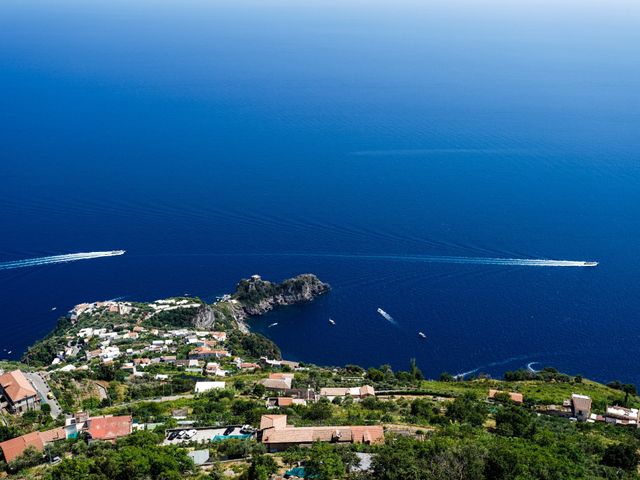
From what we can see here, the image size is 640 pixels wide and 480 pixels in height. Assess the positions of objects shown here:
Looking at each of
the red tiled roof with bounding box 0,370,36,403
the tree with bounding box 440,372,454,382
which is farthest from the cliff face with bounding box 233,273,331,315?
the red tiled roof with bounding box 0,370,36,403

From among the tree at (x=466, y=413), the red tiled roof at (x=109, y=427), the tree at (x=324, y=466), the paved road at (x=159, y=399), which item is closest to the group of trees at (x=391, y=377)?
the tree at (x=466, y=413)

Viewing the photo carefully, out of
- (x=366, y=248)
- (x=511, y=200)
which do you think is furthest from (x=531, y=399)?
(x=511, y=200)

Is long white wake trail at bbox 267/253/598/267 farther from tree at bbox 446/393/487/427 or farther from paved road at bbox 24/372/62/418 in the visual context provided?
paved road at bbox 24/372/62/418

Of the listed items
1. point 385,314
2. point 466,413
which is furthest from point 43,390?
Answer: point 385,314

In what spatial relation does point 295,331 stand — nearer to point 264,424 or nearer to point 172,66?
point 264,424

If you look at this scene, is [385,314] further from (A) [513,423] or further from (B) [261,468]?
(B) [261,468]

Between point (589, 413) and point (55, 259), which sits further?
point (55, 259)
